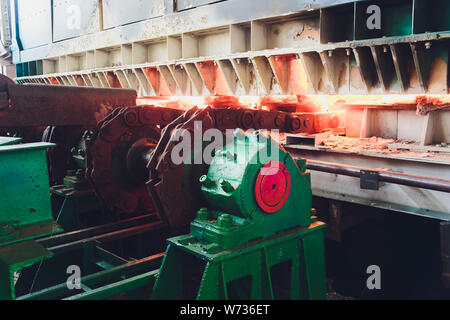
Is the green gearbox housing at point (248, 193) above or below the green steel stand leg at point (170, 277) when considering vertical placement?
above

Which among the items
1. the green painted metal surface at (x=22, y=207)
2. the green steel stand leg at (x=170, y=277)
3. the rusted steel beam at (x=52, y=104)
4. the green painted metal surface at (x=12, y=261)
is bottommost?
the green steel stand leg at (x=170, y=277)

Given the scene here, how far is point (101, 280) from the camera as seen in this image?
2652mm

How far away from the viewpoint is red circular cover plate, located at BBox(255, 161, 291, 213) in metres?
2.34

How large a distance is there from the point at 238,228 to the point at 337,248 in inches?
111

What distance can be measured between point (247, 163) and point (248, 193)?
17cm

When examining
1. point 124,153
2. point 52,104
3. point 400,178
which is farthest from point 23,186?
point 400,178

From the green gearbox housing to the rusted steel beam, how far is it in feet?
7.73

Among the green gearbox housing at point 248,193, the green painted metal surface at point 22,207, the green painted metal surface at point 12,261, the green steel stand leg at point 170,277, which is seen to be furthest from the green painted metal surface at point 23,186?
the green gearbox housing at point 248,193

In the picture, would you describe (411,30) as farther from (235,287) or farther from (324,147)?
(235,287)

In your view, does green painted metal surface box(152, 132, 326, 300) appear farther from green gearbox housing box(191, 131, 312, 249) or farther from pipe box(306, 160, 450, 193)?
pipe box(306, 160, 450, 193)

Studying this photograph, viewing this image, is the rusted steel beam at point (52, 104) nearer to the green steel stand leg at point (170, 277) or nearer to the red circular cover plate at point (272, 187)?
the green steel stand leg at point (170, 277)

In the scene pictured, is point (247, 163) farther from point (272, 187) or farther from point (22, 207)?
point (22, 207)

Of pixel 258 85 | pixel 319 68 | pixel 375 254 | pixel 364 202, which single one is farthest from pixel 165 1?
pixel 375 254

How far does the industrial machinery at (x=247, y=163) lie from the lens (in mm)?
2344
